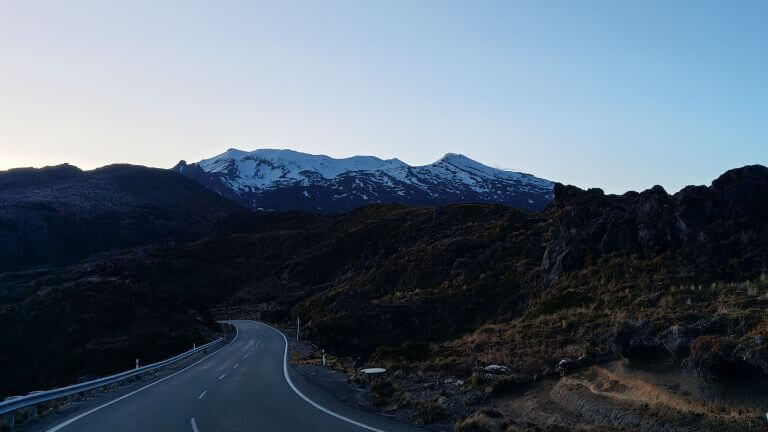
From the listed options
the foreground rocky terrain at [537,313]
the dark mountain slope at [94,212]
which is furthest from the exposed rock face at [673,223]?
the dark mountain slope at [94,212]

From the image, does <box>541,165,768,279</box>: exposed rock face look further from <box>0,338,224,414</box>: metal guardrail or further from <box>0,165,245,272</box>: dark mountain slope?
<box>0,165,245,272</box>: dark mountain slope

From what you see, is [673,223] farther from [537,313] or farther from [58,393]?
[58,393]

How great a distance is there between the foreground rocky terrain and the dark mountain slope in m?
24.6

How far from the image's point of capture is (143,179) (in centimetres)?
16550

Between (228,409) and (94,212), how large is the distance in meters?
122

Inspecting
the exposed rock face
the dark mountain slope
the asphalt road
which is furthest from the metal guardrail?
the dark mountain slope

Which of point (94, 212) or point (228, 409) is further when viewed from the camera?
point (94, 212)

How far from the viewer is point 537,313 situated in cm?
2680

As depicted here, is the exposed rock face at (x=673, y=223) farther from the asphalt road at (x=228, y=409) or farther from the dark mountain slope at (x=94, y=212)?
the dark mountain slope at (x=94, y=212)

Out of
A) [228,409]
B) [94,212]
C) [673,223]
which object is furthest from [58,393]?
[94,212]

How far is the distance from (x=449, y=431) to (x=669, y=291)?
15.1m

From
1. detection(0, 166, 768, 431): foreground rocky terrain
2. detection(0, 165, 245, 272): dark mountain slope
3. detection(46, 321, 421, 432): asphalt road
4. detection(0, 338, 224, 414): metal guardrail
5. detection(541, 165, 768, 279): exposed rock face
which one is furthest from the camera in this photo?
detection(0, 165, 245, 272): dark mountain slope

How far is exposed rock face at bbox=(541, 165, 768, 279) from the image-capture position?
26.2 meters

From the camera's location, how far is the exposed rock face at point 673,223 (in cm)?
2621
